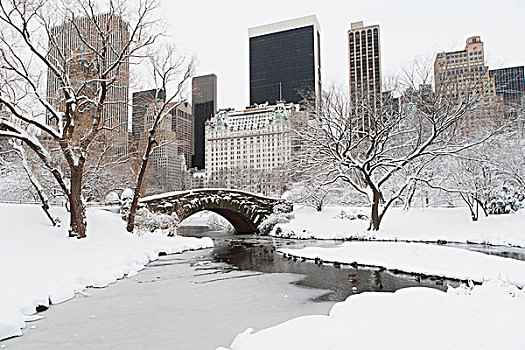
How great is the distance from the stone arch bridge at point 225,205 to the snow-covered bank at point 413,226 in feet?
6.42

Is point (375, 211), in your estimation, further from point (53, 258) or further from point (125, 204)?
point (53, 258)

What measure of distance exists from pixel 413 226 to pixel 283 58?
454ft

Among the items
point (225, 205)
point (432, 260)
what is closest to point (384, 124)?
point (432, 260)

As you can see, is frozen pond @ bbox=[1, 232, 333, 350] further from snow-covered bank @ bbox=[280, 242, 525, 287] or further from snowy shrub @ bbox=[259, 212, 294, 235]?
snowy shrub @ bbox=[259, 212, 294, 235]

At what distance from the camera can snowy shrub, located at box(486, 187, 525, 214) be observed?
2405 centimetres

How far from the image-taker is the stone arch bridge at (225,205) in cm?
2264

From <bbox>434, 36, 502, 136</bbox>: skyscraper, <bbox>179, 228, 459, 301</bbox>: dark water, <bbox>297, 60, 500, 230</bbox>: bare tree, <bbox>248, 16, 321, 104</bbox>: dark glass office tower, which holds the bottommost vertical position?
<bbox>179, 228, 459, 301</bbox>: dark water

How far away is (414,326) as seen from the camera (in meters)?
4.78

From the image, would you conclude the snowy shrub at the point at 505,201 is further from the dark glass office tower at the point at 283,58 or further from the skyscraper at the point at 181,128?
the dark glass office tower at the point at 283,58

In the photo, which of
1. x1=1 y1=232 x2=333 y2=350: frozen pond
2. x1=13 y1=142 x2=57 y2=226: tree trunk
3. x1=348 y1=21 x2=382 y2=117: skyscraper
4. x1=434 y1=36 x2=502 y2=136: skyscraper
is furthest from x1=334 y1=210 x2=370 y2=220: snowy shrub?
x1=13 y1=142 x2=57 y2=226: tree trunk

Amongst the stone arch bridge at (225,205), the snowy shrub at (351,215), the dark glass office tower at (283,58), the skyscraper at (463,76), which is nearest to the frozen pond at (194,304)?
the stone arch bridge at (225,205)

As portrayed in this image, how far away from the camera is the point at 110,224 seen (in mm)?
17188

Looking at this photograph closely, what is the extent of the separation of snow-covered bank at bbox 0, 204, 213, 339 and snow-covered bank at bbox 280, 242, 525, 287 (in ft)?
22.2

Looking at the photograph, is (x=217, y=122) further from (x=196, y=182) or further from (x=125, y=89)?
(x=125, y=89)
